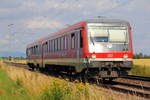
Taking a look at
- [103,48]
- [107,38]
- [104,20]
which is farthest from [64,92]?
[104,20]

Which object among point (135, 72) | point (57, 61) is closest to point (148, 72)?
point (135, 72)

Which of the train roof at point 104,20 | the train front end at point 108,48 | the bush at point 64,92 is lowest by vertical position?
the bush at point 64,92

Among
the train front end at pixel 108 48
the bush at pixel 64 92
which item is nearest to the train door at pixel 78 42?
the train front end at pixel 108 48

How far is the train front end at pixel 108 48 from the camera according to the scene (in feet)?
56.0

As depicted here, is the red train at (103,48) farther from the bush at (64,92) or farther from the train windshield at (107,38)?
the bush at (64,92)

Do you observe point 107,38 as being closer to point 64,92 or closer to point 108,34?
point 108,34

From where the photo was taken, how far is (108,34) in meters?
17.7

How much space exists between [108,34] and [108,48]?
0.71m

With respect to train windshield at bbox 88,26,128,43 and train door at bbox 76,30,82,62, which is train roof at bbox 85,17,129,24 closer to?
train windshield at bbox 88,26,128,43

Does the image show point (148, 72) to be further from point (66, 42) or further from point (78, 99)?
point (78, 99)

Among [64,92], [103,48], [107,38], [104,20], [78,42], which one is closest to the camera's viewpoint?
[64,92]

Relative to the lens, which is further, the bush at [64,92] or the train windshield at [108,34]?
the train windshield at [108,34]

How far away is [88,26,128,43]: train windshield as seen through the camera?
17.5m

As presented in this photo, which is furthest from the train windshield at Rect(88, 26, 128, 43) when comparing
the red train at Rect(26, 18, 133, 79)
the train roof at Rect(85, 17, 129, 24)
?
the train roof at Rect(85, 17, 129, 24)
